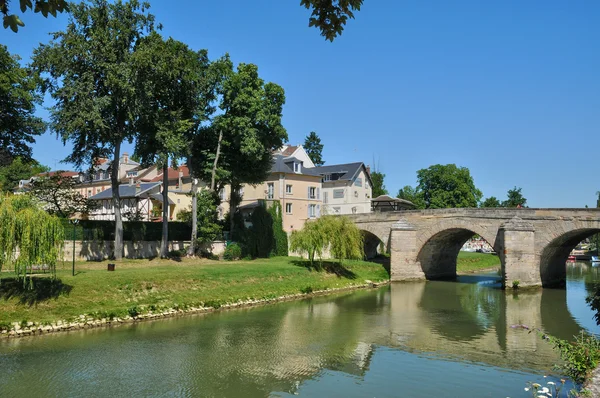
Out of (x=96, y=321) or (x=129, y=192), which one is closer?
(x=96, y=321)

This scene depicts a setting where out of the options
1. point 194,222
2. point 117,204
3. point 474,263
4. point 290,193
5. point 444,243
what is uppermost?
point 290,193

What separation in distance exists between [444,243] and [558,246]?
9.45 m

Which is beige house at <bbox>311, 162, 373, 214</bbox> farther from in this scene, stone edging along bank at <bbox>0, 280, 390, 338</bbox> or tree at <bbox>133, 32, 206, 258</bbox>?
stone edging along bank at <bbox>0, 280, 390, 338</bbox>

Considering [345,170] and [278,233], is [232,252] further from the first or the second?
[345,170]

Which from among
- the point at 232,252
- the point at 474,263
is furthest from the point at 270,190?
the point at 474,263

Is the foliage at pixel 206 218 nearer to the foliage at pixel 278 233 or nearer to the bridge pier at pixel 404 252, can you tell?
the foliage at pixel 278 233

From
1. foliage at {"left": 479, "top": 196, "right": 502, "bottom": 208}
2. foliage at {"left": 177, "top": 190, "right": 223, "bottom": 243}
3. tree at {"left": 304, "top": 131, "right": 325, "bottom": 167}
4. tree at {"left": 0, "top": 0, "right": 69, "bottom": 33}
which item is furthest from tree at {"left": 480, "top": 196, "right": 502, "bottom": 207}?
tree at {"left": 0, "top": 0, "right": 69, "bottom": 33}

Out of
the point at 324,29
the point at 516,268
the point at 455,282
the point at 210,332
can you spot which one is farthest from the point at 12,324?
the point at 455,282

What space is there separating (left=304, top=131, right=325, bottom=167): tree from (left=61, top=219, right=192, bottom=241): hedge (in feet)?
146

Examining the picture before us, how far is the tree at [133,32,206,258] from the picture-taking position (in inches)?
1213

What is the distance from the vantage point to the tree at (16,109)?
103ft

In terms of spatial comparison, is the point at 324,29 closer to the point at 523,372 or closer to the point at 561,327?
the point at 523,372

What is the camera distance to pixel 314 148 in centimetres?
8425

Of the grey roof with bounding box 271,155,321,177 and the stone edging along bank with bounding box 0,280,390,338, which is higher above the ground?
the grey roof with bounding box 271,155,321,177
